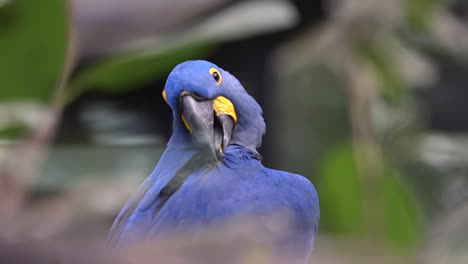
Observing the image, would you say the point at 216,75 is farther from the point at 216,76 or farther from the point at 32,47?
the point at 32,47

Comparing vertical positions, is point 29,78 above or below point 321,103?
above

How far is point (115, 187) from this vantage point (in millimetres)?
217

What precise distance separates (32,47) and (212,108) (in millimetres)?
158

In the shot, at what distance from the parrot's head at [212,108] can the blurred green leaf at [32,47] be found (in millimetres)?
98

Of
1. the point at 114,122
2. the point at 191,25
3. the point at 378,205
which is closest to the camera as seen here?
the point at 114,122

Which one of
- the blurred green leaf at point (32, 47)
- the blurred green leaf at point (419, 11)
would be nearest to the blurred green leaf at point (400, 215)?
the blurred green leaf at point (32, 47)

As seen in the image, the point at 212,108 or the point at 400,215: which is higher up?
the point at 212,108

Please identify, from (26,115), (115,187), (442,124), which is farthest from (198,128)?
(442,124)

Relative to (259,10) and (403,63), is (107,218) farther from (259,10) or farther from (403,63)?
(403,63)

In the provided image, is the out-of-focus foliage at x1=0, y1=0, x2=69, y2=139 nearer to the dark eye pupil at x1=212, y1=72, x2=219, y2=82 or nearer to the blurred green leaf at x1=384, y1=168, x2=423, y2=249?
the dark eye pupil at x1=212, y1=72, x2=219, y2=82

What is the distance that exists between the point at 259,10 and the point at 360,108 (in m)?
0.34

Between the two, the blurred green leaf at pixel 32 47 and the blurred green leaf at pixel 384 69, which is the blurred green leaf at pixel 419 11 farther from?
the blurred green leaf at pixel 32 47

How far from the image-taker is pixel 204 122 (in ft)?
0.92

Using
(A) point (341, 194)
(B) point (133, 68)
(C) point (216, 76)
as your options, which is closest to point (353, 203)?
(A) point (341, 194)
